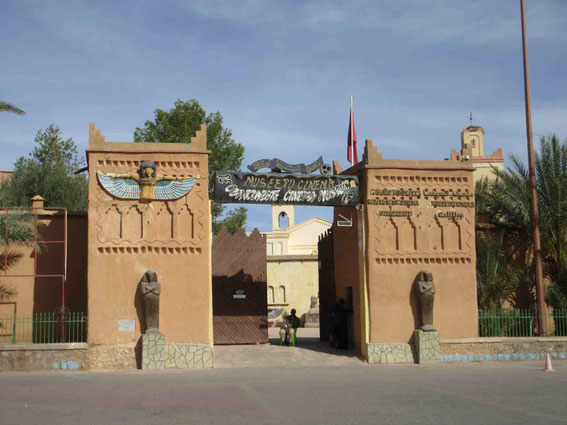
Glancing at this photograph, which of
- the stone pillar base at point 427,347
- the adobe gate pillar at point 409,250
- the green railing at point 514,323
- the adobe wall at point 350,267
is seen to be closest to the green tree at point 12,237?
the adobe wall at point 350,267

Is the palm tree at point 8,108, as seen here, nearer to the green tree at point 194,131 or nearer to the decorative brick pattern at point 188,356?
the decorative brick pattern at point 188,356

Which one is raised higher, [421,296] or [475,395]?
[421,296]

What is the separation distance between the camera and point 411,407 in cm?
1093

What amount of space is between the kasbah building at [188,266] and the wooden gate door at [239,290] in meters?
3.13

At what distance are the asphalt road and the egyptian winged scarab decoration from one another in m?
4.59

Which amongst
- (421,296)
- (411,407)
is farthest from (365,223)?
(411,407)

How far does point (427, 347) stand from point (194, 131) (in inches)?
932

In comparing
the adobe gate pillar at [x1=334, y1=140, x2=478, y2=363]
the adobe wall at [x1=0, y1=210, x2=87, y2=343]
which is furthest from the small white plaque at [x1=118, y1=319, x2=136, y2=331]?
the adobe gate pillar at [x1=334, y1=140, x2=478, y2=363]

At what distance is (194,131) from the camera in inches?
1513

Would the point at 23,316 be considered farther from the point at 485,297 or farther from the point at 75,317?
the point at 485,297

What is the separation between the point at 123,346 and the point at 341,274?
782cm

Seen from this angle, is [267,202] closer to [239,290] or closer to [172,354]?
→ [172,354]

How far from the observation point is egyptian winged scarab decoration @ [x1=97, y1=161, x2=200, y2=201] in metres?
17.4

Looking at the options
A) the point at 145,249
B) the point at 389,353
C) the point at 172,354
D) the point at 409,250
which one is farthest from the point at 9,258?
the point at 409,250
